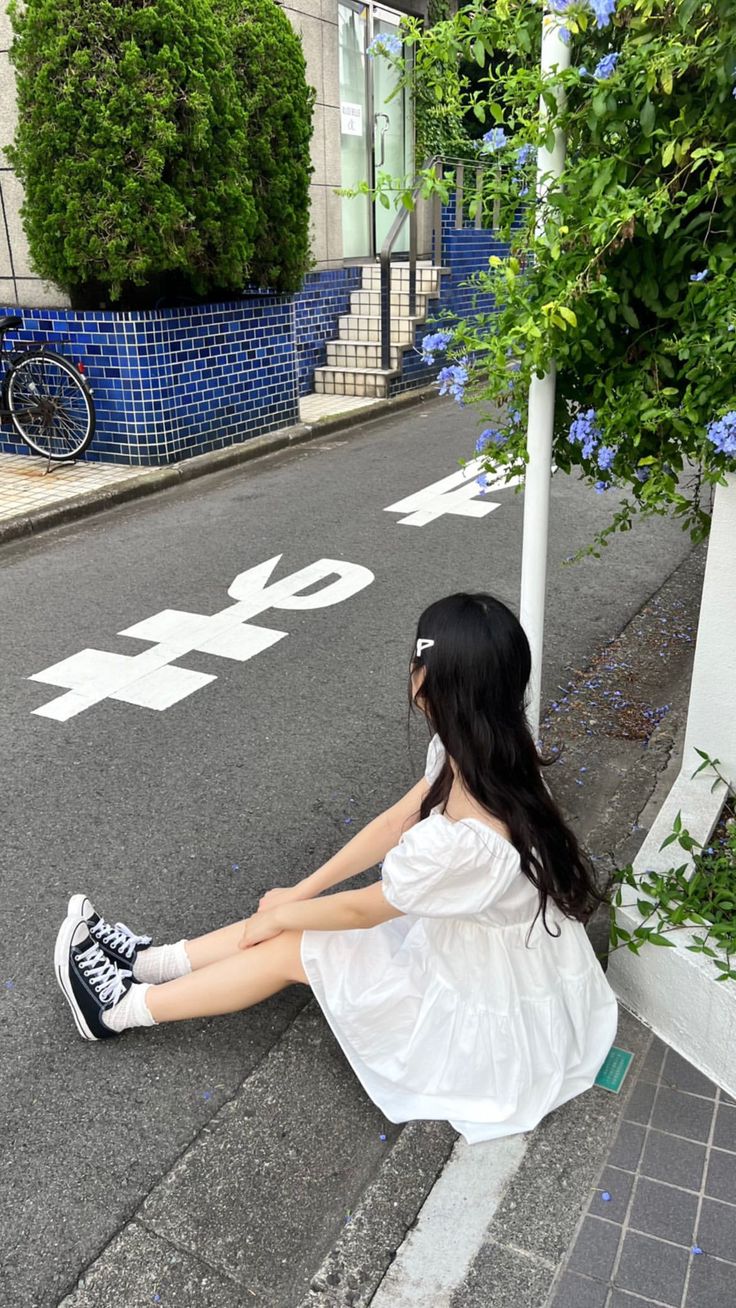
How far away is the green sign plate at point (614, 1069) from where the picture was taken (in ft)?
7.53

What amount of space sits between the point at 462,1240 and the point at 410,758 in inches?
81.7

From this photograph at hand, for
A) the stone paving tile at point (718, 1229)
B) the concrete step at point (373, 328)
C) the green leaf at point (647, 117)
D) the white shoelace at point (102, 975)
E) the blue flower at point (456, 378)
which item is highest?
the green leaf at point (647, 117)

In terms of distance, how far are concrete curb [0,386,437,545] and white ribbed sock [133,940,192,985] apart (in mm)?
4542

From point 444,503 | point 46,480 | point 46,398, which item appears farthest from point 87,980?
point 46,398

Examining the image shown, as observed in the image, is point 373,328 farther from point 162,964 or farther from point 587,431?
point 162,964

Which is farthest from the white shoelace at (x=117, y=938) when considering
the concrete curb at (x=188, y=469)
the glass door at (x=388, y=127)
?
the glass door at (x=388, y=127)

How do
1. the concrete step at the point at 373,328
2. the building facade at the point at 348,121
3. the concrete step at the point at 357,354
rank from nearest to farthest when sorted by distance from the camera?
the building facade at the point at 348,121 → the concrete step at the point at 357,354 → the concrete step at the point at 373,328

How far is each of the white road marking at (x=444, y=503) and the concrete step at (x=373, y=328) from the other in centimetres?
412

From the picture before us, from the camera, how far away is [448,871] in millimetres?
1994

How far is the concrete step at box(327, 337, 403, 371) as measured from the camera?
11293 mm

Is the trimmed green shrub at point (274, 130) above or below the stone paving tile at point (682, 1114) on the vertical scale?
above

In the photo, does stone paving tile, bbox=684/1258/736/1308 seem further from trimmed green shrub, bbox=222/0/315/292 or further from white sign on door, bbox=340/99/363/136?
white sign on door, bbox=340/99/363/136

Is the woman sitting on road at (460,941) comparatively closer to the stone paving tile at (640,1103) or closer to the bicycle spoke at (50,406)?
the stone paving tile at (640,1103)

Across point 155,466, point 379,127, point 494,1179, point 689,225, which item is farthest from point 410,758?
point 379,127
